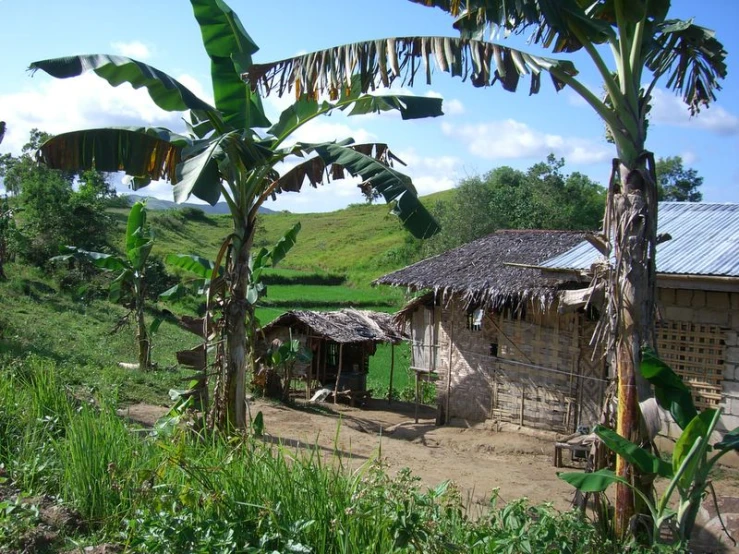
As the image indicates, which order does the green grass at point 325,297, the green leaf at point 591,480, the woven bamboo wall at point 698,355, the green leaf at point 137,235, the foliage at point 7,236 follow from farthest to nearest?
the green grass at point 325,297 → the foliage at point 7,236 → the green leaf at point 137,235 → the woven bamboo wall at point 698,355 → the green leaf at point 591,480

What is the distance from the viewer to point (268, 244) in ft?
149

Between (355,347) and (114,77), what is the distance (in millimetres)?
11238

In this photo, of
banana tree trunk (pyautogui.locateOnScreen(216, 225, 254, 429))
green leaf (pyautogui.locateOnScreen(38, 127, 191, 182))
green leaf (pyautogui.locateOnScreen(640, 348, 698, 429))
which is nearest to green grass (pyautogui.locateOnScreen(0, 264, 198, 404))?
banana tree trunk (pyautogui.locateOnScreen(216, 225, 254, 429))

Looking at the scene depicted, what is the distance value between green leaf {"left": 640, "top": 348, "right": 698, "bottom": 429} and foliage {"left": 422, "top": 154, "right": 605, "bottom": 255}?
2211 cm

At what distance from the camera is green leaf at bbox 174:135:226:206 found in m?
5.32

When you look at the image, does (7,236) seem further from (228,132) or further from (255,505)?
(255,505)

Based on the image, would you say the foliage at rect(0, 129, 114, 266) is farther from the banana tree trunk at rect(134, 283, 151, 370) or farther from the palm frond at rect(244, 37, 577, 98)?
the palm frond at rect(244, 37, 577, 98)

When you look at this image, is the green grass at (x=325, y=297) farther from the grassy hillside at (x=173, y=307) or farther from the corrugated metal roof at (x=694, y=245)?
the corrugated metal roof at (x=694, y=245)

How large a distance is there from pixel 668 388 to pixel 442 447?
7563mm

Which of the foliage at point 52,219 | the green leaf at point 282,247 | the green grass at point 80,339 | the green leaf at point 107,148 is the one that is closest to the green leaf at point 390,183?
the green leaf at point 107,148

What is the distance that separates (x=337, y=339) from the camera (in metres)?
15.2

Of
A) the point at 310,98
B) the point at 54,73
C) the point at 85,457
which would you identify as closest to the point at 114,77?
the point at 54,73

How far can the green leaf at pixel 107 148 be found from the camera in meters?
6.91

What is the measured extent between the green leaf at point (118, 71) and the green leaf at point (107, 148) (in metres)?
0.42
